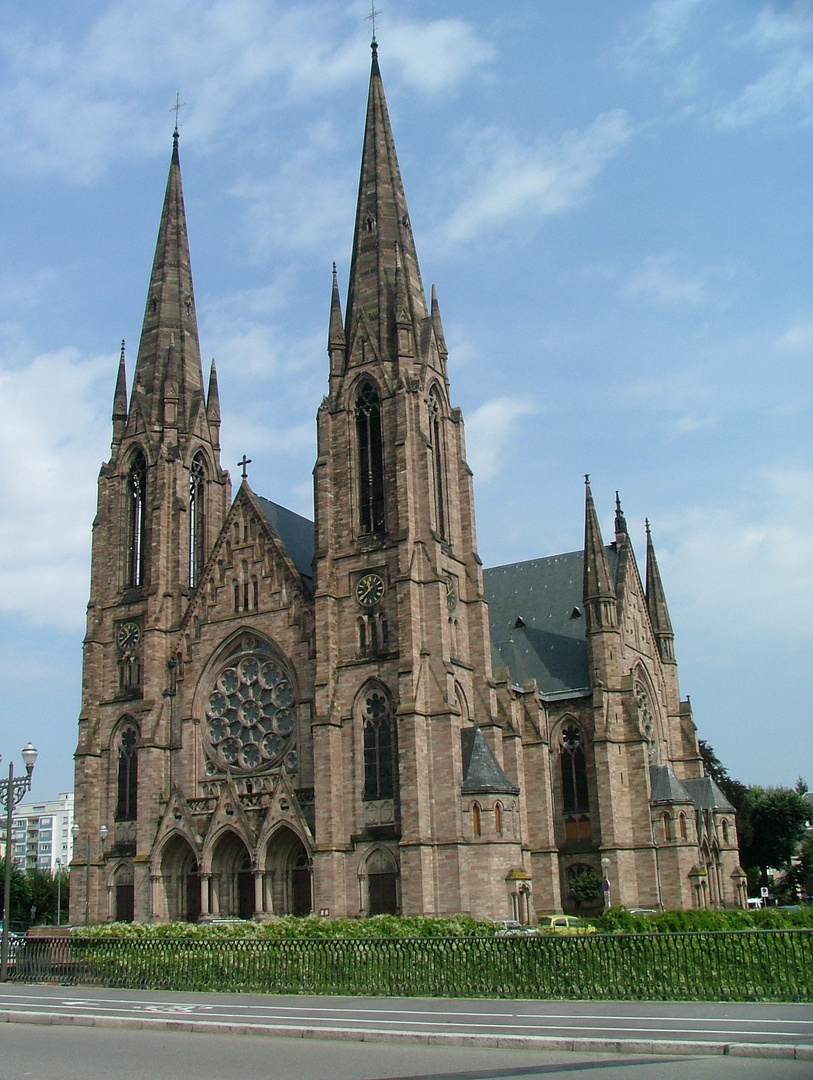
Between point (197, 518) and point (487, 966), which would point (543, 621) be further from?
point (487, 966)

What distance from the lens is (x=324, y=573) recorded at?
46.4m

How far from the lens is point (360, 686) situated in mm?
44438

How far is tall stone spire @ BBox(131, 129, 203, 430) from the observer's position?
5591 cm

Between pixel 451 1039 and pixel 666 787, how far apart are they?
37.6 m

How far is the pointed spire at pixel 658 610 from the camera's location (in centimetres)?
6128

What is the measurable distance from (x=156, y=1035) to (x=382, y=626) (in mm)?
27861

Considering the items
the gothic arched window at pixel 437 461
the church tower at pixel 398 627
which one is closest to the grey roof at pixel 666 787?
the church tower at pixel 398 627

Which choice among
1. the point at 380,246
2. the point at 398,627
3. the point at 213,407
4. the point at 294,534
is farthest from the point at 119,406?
the point at 398,627

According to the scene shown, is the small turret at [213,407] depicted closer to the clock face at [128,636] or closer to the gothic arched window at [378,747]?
the clock face at [128,636]

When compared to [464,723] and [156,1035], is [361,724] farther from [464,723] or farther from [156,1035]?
[156,1035]

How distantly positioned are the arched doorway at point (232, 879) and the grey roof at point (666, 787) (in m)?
18.5

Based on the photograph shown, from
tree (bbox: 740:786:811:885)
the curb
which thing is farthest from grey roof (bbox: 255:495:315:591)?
tree (bbox: 740:786:811:885)

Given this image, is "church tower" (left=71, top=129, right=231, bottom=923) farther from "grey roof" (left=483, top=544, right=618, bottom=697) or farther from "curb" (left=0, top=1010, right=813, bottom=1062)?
"curb" (left=0, top=1010, right=813, bottom=1062)

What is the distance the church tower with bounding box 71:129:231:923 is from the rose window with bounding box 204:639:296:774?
7.11ft
